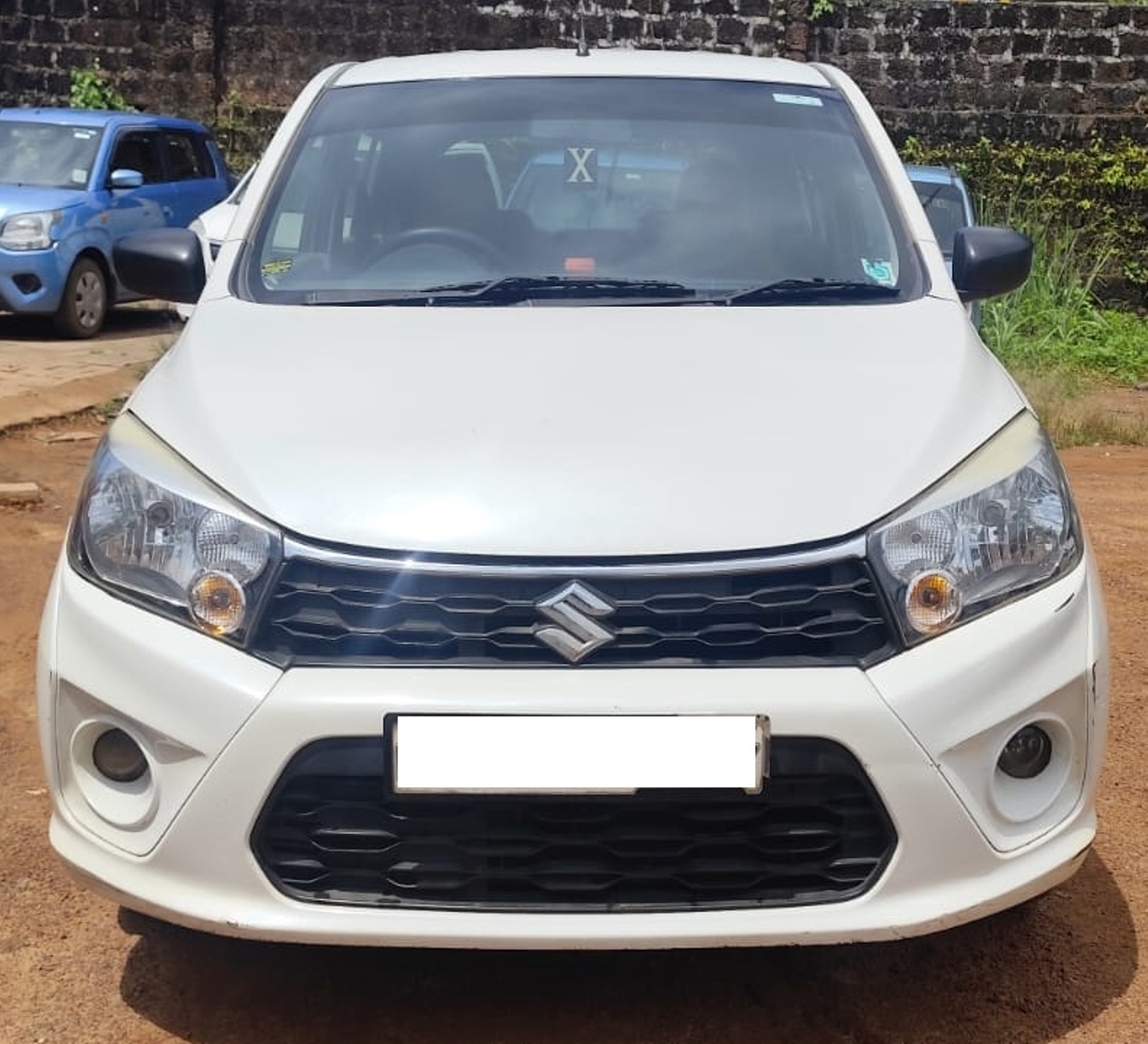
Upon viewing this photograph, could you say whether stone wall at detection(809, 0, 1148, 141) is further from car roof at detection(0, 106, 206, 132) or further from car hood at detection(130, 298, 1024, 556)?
car hood at detection(130, 298, 1024, 556)

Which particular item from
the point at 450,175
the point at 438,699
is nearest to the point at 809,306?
the point at 450,175

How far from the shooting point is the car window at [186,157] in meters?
13.4

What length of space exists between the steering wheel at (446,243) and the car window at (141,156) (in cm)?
947

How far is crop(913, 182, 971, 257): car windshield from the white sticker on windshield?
500cm

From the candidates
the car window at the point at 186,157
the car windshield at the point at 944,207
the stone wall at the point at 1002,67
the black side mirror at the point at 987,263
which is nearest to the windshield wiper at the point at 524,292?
the black side mirror at the point at 987,263

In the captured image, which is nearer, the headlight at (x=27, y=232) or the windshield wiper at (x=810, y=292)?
the windshield wiper at (x=810, y=292)

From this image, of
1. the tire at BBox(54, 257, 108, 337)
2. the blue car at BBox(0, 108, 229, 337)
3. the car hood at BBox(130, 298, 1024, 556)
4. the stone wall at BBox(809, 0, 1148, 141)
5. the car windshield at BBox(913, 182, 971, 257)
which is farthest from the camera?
the stone wall at BBox(809, 0, 1148, 141)

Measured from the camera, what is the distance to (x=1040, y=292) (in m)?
12.1

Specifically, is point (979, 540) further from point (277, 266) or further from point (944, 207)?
point (944, 207)

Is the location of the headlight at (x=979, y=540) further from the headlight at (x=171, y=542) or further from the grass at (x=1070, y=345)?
the grass at (x=1070, y=345)

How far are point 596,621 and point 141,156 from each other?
11.4m

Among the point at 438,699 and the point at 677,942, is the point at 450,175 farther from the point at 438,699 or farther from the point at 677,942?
the point at 677,942

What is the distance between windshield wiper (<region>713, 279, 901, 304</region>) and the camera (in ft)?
11.2

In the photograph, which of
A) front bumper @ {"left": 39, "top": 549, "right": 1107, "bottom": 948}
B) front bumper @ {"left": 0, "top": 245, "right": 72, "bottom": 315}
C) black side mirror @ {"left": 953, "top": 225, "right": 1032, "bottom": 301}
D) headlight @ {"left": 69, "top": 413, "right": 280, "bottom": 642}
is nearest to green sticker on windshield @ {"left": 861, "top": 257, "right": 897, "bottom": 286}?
black side mirror @ {"left": 953, "top": 225, "right": 1032, "bottom": 301}
